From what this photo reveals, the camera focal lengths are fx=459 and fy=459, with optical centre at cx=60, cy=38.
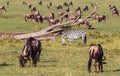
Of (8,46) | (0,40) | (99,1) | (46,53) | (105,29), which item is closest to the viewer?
(46,53)

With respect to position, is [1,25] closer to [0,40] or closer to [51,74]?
[0,40]

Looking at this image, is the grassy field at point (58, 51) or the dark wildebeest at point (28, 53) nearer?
the grassy field at point (58, 51)

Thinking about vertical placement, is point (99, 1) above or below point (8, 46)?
above

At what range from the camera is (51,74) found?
16.2 metres

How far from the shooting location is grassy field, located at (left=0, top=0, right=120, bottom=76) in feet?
56.6

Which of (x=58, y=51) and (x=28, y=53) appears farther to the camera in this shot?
(x=58, y=51)

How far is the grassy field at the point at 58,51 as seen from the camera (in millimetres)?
17266

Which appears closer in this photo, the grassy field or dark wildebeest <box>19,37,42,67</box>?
the grassy field

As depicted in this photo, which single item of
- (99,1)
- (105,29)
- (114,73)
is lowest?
(114,73)

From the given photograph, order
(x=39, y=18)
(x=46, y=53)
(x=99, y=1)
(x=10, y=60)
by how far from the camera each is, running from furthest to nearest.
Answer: (x=99, y=1), (x=39, y=18), (x=46, y=53), (x=10, y=60)

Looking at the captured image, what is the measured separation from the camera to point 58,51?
28250 millimetres

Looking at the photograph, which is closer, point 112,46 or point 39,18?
point 112,46

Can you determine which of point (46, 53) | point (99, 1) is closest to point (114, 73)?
point (46, 53)

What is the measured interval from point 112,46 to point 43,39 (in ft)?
17.6
